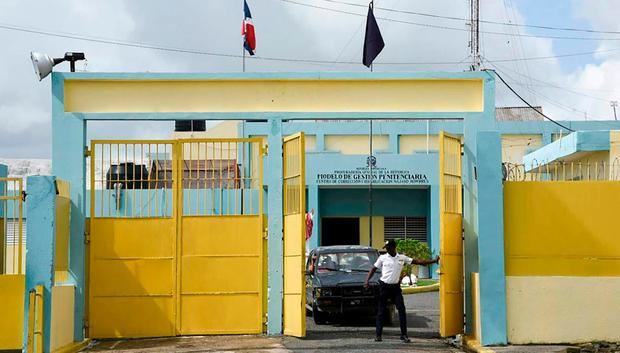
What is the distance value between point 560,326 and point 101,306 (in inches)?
301

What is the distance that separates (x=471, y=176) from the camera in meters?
15.1

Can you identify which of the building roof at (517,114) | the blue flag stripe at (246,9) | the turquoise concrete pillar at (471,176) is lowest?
the turquoise concrete pillar at (471,176)

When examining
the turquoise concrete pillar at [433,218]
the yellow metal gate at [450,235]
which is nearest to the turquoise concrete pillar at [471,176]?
the yellow metal gate at [450,235]

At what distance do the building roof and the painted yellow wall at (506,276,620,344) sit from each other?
38.3m

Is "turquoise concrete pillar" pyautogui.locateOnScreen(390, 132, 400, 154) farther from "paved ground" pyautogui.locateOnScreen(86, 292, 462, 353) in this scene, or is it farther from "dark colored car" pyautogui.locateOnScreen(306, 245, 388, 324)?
"paved ground" pyautogui.locateOnScreen(86, 292, 462, 353)

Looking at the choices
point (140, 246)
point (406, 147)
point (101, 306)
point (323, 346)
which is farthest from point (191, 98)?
point (406, 147)

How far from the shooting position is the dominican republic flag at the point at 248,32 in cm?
1791

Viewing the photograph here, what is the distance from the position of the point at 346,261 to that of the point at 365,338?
4475mm

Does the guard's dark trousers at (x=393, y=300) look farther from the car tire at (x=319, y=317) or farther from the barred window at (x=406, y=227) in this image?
the barred window at (x=406, y=227)

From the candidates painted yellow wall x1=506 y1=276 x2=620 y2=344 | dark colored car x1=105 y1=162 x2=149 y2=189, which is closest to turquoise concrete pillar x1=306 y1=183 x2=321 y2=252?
dark colored car x1=105 y1=162 x2=149 y2=189

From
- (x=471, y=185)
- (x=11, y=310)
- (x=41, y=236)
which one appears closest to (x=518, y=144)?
(x=471, y=185)

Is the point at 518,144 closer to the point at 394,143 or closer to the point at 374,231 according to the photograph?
the point at 394,143

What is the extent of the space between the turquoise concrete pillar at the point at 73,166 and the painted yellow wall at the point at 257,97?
26cm

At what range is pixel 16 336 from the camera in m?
13.4
